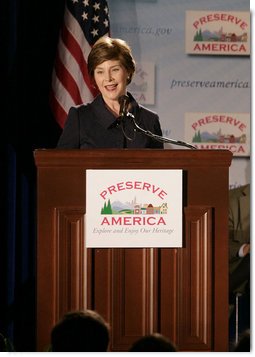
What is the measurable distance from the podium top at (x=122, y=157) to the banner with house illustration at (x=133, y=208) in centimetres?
3

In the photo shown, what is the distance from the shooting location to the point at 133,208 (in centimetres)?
358

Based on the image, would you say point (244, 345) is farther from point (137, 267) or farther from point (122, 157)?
point (122, 157)

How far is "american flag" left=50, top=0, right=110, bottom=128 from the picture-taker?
5.82 metres

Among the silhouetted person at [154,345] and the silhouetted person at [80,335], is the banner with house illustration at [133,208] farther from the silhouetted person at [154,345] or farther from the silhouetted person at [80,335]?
the silhouetted person at [154,345]

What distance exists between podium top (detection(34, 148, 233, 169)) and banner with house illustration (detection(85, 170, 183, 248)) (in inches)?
1.2

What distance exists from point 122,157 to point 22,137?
2.15 m

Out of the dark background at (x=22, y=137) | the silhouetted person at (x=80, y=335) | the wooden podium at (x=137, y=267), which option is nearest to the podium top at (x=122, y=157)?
the wooden podium at (x=137, y=267)

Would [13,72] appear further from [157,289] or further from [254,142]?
[157,289]

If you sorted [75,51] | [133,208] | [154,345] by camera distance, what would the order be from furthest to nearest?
[75,51] → [133,208] → [154,345]

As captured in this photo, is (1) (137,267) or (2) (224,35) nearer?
(1) (137,267)

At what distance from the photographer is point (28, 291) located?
18.5 ft

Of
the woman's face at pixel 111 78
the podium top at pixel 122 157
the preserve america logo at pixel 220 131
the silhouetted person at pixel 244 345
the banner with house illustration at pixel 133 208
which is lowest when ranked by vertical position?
the silhouetted person at pixel 244 345

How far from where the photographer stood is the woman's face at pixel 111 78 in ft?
14.2

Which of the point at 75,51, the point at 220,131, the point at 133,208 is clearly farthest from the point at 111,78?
the point at 220,131
